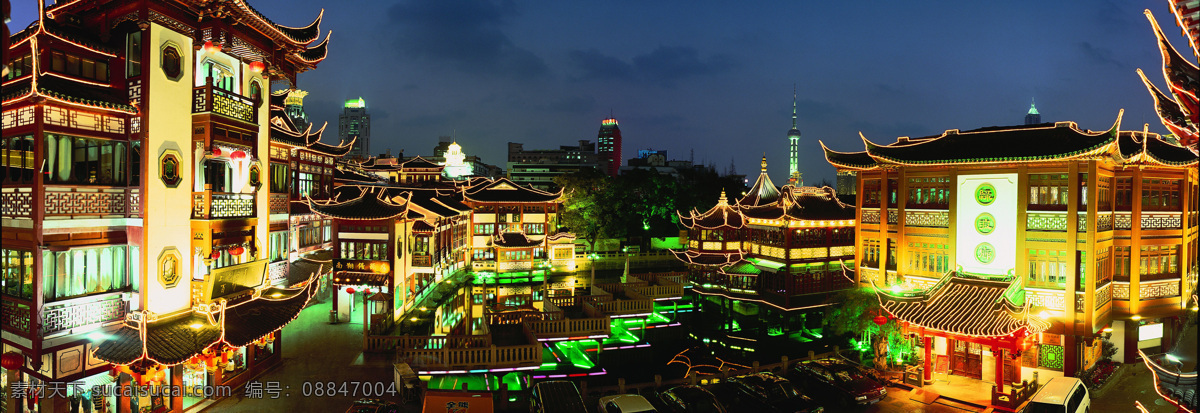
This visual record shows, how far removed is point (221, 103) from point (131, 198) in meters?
2.61

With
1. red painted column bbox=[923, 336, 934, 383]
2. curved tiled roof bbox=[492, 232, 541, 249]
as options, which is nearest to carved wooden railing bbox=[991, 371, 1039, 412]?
red painted column bbox=[923, 336, 934, 383]

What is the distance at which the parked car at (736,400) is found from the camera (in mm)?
15617

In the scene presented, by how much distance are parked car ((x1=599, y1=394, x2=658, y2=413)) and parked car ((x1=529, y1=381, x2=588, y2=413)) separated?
536 mm

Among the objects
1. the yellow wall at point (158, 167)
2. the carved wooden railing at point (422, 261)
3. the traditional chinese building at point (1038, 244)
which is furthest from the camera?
the carved wooden railing at point (422, 261)

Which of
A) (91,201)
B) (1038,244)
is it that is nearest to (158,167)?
(91,201)

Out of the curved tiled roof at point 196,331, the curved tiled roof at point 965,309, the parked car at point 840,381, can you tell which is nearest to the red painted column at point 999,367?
the curved tiled roof at point 965,309

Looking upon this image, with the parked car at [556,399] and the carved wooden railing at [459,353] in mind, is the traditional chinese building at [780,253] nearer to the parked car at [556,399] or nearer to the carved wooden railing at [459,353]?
the carved wooden railing at [459,353]

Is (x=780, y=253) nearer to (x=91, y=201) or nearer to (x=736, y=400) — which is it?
(x=736, y=400)

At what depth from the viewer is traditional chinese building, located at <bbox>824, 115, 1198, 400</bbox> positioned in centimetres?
1622

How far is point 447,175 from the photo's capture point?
6475 cm

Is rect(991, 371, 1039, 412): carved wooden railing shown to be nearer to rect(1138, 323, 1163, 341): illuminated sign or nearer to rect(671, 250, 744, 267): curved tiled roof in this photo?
rect(1138, 323, 1163, 341): illuminated sign

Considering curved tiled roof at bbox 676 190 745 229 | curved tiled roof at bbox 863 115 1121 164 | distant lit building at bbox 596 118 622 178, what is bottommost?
curved tiled roof at bbox 676 190 745 229

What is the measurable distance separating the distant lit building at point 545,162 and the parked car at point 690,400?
71475 mm

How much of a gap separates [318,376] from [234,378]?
2015 millimetres
